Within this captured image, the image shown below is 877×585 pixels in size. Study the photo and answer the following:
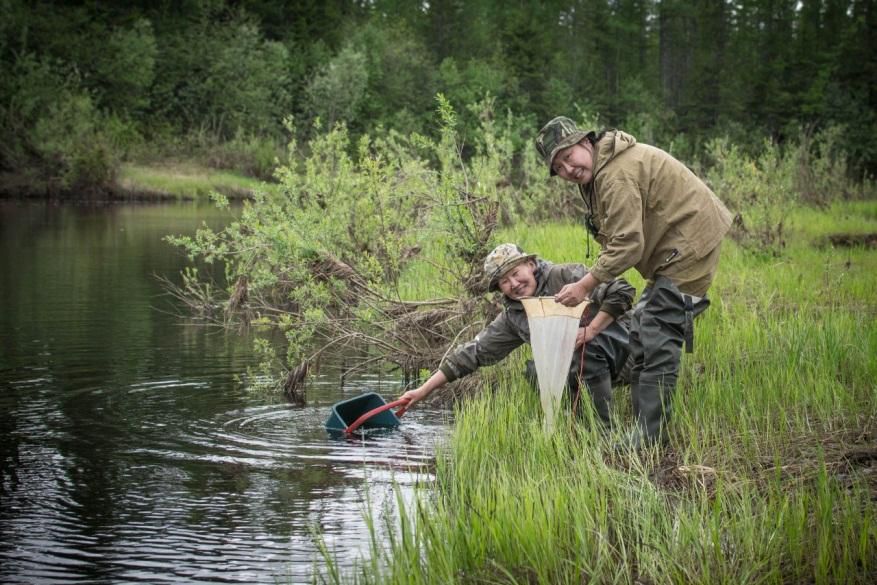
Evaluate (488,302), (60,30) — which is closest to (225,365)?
(488,302)

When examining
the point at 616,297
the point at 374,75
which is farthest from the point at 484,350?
the point at 374,75

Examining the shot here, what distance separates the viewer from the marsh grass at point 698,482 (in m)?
4.16

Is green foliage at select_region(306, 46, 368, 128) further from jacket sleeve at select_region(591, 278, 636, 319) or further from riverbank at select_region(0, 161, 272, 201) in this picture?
jacket sleeve at select_region(591, 278, 636, 319)

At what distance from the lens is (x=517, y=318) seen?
6805 mm

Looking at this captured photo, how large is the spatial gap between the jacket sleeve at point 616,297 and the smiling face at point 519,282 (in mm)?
442

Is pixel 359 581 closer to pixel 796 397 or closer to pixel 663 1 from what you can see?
pixel 796 397

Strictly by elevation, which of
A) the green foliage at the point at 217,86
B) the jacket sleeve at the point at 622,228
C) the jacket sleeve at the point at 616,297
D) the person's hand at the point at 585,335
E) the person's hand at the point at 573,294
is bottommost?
the person's hand at the point at 585,335

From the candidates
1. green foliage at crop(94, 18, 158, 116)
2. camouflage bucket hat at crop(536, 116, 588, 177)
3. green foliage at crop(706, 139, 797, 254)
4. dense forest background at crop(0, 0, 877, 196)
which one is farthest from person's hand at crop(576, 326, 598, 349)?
green foliage at crop(94, 18, 158, 116)

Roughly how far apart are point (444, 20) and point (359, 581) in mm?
71874

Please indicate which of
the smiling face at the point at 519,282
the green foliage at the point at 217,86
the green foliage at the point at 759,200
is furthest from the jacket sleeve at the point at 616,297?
the green foliage at the point at 217,86

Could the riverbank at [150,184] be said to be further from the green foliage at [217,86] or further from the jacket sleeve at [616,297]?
the jacket sleeve at [616,297]

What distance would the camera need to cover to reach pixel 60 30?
45.6 metres

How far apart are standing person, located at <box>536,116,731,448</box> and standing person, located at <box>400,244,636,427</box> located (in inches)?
27.2

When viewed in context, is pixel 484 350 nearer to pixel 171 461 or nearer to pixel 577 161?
pixel 577 161
